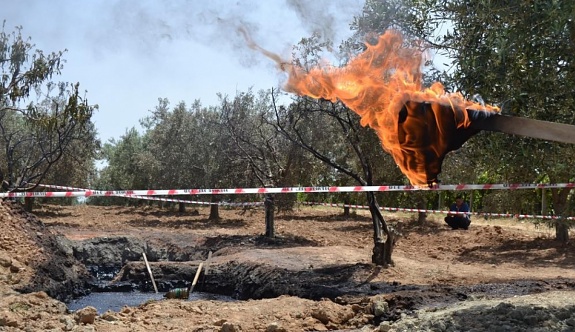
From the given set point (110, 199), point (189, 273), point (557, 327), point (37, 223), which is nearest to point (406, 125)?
point (557, 327)

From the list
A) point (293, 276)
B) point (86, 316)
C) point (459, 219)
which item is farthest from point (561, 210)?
point (86, 316)

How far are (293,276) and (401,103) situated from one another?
729cm

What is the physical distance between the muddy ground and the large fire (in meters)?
1.98

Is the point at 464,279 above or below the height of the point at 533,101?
below

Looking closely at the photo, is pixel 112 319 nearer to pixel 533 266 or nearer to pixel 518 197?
pixel 533 266

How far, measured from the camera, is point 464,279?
12.9m

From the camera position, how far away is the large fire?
23.7ft

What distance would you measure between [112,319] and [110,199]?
43.6 meters

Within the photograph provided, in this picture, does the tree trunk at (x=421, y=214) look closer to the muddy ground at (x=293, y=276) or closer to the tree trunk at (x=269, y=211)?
the muddy ground at (x=293, y=276)

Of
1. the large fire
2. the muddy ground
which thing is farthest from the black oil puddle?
the large fire

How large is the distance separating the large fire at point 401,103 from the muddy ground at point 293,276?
1.98m

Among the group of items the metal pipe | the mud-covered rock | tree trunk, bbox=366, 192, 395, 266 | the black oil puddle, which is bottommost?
the black oil puddle

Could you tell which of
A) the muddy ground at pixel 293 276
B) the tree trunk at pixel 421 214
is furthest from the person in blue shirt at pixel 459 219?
the tree trunk at pixel 421 214

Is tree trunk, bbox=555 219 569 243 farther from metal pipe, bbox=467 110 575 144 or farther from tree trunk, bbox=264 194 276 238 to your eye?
metal pipe, bbox=467 110 575 144
